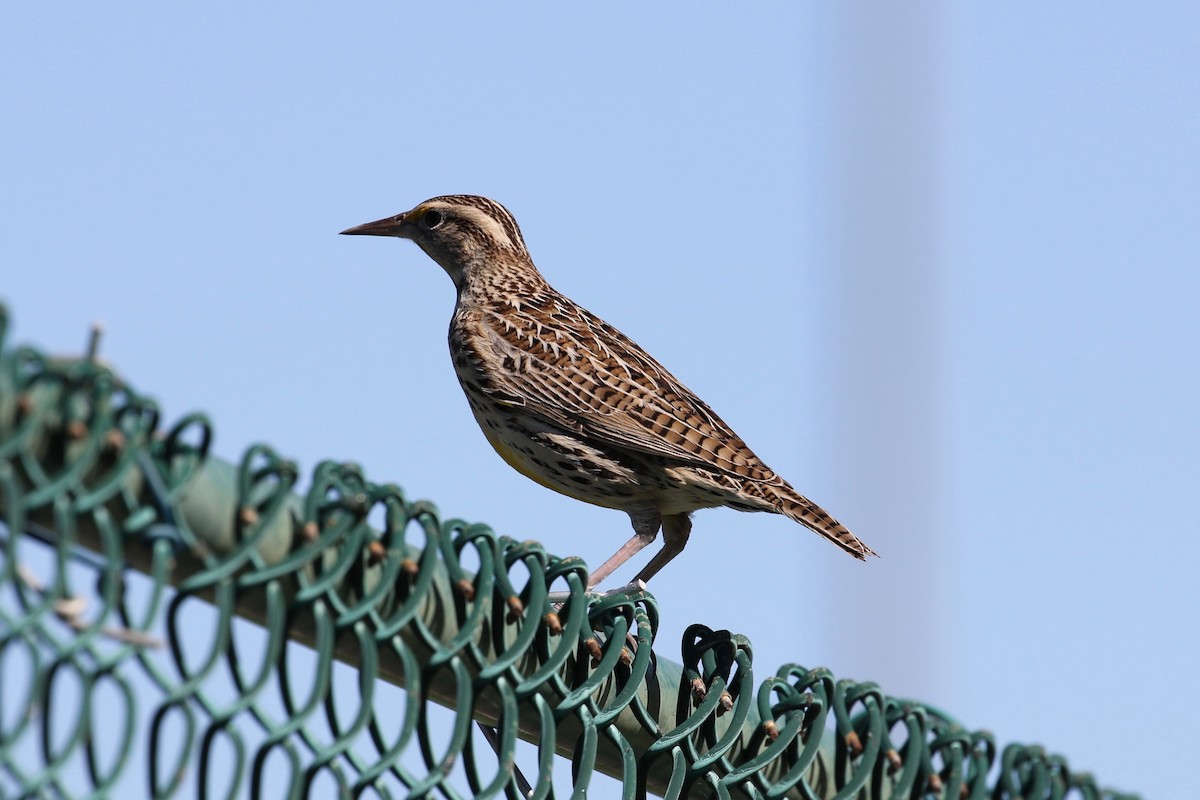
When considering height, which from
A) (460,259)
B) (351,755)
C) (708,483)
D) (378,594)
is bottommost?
(351,755)

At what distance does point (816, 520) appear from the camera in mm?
6949

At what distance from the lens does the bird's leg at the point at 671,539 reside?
757 cm

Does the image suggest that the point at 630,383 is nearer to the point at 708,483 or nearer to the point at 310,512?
the point at 708,483

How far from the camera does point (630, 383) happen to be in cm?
748

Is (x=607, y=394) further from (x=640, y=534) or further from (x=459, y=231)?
(x=459, y=231)

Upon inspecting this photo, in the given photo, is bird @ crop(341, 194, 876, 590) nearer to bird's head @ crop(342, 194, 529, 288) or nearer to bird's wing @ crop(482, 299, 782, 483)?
bird's wing @ crop(482, 299, 782, 483)

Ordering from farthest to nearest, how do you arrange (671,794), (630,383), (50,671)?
(630,383) < (671,794) < (50,671)

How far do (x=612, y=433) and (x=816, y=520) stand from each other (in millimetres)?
917

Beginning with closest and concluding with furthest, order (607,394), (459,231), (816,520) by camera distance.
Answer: (816,520) → (607,394) → (459,231)

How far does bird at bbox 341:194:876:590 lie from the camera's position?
714 cm

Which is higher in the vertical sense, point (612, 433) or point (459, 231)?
point (459, 231)

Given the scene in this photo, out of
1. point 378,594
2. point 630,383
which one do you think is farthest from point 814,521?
point 378,594

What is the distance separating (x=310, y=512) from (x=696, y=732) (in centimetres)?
153

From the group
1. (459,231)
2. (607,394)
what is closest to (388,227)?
(459,231)
